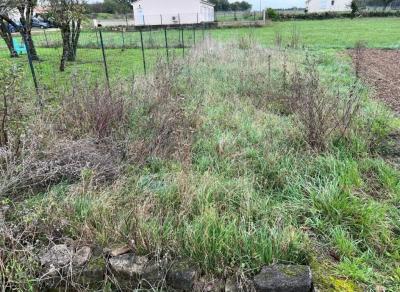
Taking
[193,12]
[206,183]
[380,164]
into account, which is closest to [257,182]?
[206,183]

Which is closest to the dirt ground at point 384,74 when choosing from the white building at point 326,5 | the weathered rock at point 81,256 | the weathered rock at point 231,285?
the weathered rock at point 231,285

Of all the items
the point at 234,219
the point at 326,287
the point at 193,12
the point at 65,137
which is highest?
the point at 193,12

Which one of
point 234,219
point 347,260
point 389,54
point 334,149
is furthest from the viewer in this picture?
point 389,54

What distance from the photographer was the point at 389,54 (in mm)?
12250

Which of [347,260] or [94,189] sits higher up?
[94,189]

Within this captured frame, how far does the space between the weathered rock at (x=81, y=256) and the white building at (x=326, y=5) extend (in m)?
56.4

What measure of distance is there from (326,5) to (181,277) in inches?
2346

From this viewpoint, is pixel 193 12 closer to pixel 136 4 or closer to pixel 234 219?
pixel 136 4

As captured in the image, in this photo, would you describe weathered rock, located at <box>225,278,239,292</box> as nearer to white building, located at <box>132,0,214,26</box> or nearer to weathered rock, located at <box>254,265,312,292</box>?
weathered rock, located at <box>254,265,312,292</box>

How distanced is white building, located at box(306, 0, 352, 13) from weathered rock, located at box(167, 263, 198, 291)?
5630 cm

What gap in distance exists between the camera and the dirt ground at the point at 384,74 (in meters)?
6.76

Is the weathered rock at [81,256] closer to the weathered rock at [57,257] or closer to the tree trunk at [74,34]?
the weathered rock at [57,257]

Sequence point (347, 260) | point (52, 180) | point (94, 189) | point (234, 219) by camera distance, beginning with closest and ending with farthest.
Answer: point (347, 260) < point (234, 219) < point (94, 189) < point (52, 180)

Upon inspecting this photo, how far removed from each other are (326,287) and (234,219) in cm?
78
